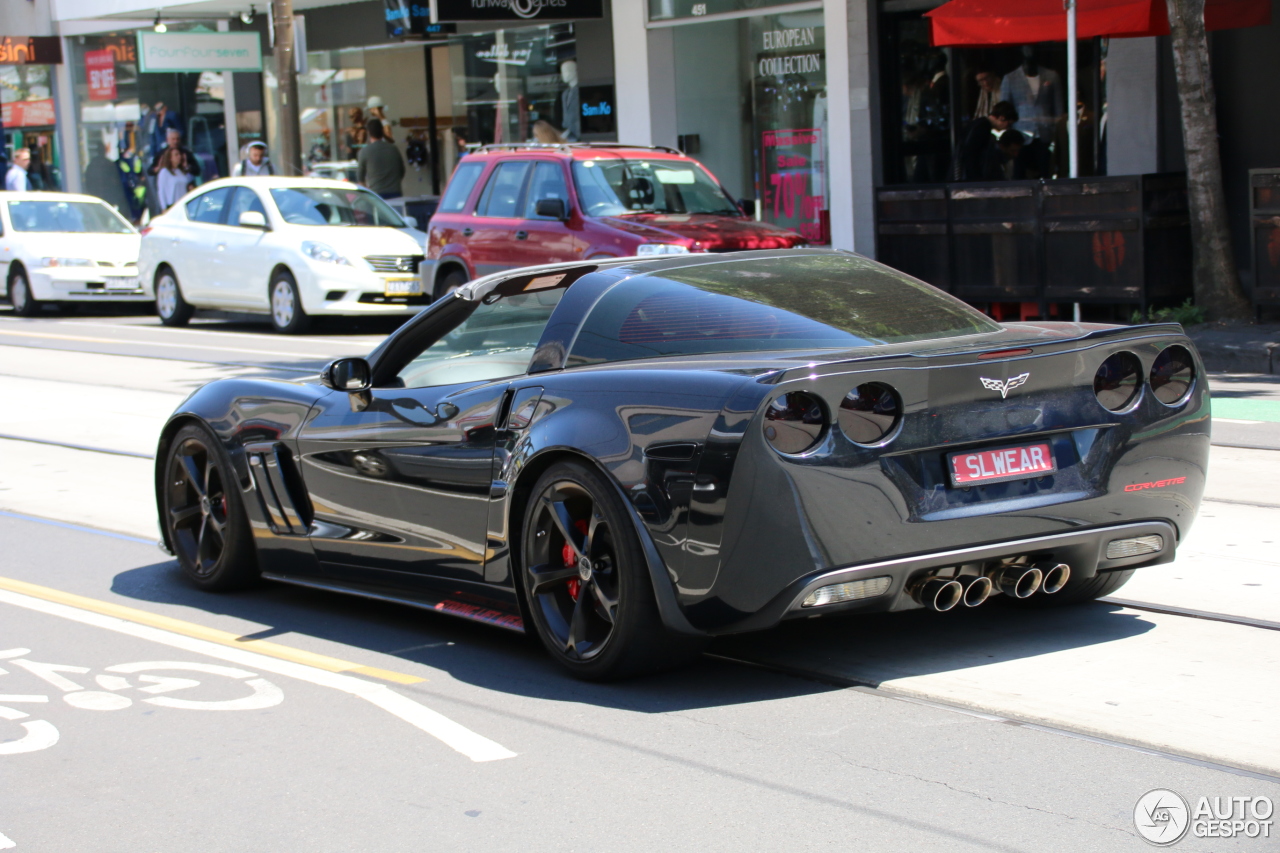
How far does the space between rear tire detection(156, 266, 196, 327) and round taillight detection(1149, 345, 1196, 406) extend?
53.8ft

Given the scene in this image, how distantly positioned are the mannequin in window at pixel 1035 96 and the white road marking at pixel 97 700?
570 inches

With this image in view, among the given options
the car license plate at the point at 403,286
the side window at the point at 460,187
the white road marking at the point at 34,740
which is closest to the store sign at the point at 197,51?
the car license plate at the point at 403,286

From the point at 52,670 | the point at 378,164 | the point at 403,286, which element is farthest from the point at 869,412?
the point at 378,164

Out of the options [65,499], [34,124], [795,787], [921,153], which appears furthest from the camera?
[34,124]

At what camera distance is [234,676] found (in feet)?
17.4

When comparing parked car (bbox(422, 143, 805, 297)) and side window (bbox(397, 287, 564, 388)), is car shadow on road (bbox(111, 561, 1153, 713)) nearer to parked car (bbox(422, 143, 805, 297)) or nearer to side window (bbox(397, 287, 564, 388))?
side window (bbox(397, 287, 564, 388))

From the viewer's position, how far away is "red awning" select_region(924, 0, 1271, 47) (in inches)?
569

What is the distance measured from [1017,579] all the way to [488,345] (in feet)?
6.80

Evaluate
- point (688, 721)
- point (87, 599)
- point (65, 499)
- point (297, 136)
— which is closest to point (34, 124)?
→ point (297, 136)

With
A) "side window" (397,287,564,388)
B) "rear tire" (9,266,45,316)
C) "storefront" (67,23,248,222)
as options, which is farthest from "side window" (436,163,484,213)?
"storefront" (67,23,248,222)

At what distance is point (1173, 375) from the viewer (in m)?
5.14

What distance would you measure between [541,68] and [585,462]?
20.6 meters

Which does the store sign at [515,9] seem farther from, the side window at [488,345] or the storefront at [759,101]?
the side window at [488,345]

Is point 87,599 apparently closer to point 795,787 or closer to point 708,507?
point 708,507
